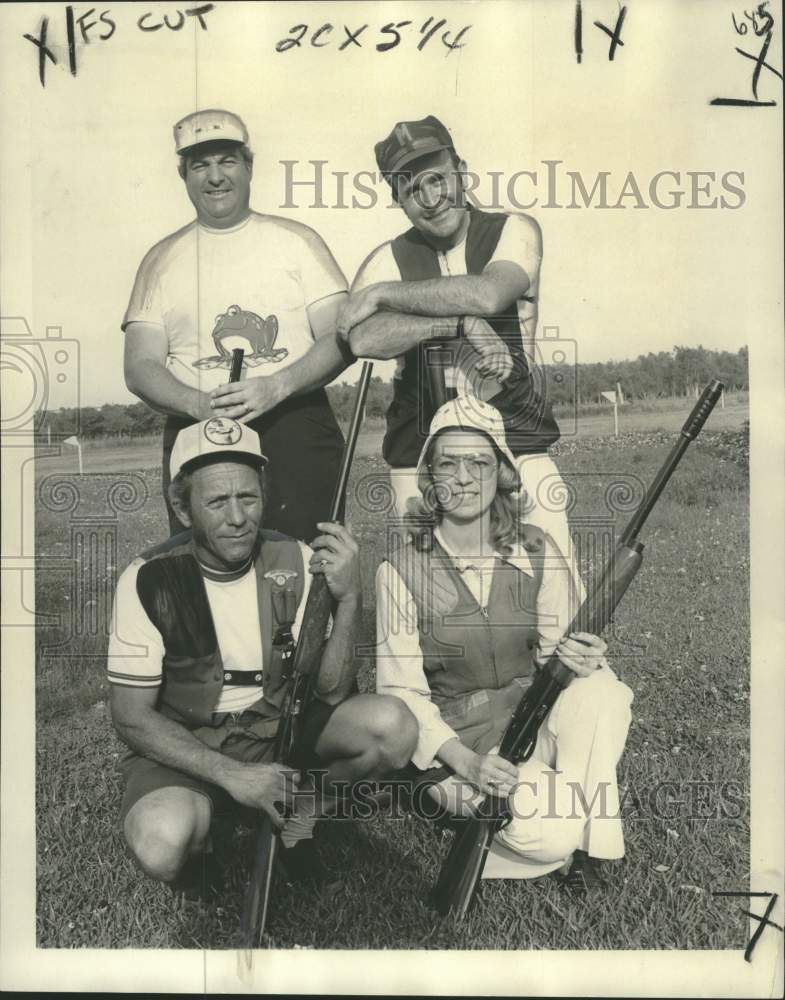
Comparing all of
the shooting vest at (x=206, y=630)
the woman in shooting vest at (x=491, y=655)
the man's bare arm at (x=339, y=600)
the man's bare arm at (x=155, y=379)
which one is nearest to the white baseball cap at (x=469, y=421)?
the woman in shooting vest at (x=491, y=655)

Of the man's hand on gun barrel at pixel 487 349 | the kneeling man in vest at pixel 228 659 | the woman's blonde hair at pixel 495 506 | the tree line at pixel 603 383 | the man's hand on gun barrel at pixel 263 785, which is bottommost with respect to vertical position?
the man's hand on gun barrel at pixel 263 785

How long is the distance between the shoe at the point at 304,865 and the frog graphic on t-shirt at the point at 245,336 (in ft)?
5.98

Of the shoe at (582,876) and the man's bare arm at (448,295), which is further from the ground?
the man's bare arm at (448,295)

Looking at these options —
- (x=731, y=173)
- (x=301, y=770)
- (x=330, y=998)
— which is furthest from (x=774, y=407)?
(x=330, y=998)

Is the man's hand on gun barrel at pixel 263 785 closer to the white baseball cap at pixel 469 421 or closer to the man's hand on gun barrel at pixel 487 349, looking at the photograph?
the white baseball cap at pixel 469 421

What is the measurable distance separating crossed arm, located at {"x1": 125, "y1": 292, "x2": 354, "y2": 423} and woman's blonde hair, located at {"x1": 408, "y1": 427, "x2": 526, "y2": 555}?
1.67ft

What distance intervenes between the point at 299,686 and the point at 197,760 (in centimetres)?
46

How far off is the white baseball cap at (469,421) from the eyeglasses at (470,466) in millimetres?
57

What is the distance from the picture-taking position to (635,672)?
5.38 m

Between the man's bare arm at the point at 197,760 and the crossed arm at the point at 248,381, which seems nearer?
the man's bare arm at the point at 197,760

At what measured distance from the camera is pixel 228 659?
5.32 meters

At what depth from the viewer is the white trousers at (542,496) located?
536 cm

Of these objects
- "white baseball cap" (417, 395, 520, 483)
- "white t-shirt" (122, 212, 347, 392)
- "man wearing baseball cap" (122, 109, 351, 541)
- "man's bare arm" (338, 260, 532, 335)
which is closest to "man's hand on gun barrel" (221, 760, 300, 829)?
"man wearing baseball cap" (122, 109, 351, 541)

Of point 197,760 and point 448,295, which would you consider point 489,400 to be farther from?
point 197,760
